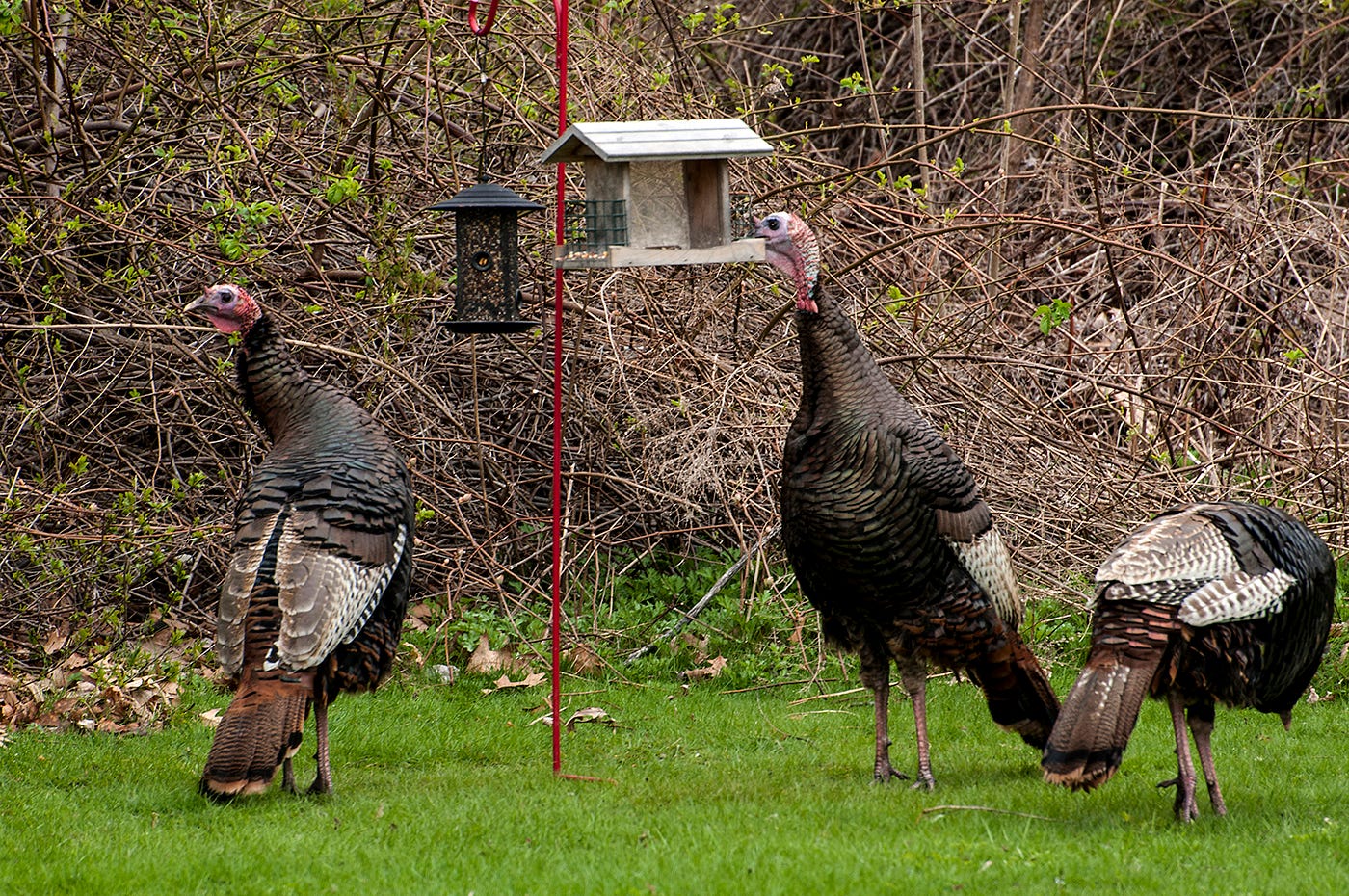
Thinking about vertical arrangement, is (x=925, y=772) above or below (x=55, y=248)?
below

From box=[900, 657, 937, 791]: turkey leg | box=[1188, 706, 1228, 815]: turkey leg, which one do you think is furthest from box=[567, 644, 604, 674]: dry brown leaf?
box=[1188, 706, 1228, 815]: turkey leg

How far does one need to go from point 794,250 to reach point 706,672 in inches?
121

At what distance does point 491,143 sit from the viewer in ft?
28.1

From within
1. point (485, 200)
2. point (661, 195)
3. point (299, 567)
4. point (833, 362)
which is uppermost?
point (485, 200)

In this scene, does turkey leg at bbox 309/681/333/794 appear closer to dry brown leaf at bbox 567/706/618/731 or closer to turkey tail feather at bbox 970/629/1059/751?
dry brown leaf at bbox 567/706/618/731

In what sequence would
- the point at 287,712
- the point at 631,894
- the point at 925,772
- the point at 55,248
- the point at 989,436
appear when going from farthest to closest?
the point at 989,436, the point at 55,248, the point at 925,772, the point at 287,712, the point at 631,894

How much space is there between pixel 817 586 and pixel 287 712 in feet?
6.95

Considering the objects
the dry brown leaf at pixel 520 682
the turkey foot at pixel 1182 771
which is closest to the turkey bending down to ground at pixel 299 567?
the dry brown leaf at pixel 520 682

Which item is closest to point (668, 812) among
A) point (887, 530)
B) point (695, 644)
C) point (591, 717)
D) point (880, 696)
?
point (880, 696)

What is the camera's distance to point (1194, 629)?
4.89 metres

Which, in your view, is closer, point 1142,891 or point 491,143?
point 1142,891

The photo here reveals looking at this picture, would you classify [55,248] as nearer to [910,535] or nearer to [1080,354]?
[910,535]

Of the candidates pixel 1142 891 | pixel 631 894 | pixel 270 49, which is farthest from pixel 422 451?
pixel 1142 891

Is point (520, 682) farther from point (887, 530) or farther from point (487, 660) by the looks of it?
point (887, 530)
